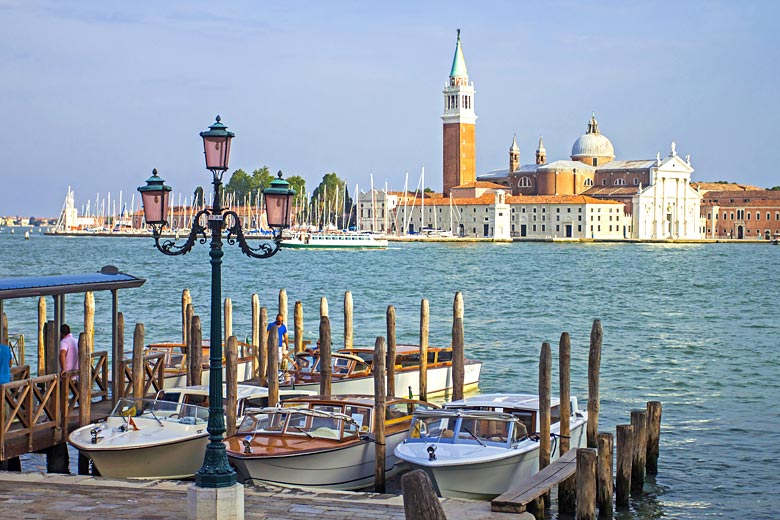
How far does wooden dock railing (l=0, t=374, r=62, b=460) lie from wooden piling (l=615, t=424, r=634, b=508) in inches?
221

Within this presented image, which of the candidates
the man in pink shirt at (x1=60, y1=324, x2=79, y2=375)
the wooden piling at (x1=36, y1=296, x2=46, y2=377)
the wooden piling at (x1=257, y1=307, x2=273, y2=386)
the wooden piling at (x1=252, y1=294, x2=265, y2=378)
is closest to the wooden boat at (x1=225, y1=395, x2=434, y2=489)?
the man in pink shirt at (x1=60, y1=324, x2=79, y2=375)

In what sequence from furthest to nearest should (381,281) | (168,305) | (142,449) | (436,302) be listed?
(381,281) < (436,302) < (168,305) < (142,449)

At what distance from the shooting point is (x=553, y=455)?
40.1ft

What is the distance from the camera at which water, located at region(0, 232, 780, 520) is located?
14289 mm

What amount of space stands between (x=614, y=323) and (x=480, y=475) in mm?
22823

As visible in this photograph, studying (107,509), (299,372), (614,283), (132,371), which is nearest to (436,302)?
(614,283)

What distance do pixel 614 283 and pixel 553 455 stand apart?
41076mm

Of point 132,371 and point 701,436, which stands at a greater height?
point 132,371

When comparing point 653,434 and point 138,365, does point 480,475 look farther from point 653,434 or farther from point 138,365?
point 138,365

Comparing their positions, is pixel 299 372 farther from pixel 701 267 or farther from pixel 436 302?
pixel 701 267

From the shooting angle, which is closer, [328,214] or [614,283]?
[614,283]

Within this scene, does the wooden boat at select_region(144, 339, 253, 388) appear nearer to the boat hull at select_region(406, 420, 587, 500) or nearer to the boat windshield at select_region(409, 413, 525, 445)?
the boat windshield at select_region(409, 413, 525, 445)

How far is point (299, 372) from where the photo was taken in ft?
53.9

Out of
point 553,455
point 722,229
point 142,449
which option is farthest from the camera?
point 722,229
